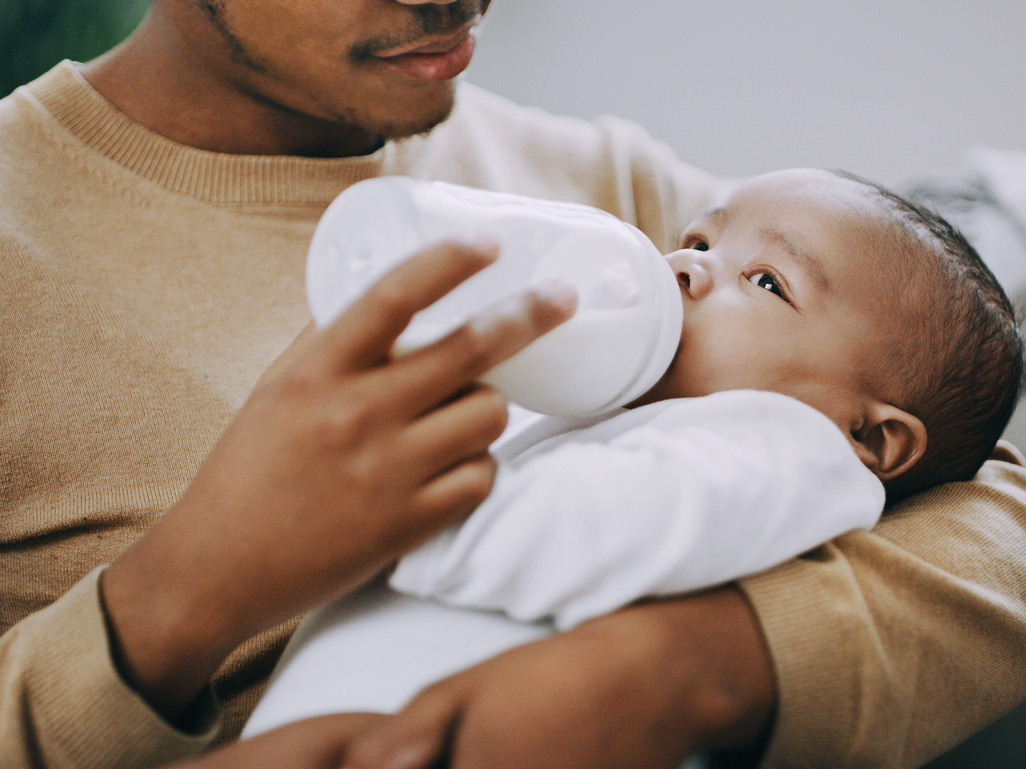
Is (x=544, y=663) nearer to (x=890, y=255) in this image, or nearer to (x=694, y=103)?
(x=890, y=255)

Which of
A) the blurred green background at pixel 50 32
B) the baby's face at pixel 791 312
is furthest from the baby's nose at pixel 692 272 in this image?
the blurred green background at pixel 50 32

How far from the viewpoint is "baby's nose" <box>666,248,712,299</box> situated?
0.75m

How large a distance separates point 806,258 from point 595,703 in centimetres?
50

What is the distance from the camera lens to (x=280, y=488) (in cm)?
49

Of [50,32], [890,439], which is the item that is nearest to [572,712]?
[890,439]

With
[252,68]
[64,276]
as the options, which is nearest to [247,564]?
[64,276]

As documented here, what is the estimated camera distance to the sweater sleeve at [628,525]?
1.65ft

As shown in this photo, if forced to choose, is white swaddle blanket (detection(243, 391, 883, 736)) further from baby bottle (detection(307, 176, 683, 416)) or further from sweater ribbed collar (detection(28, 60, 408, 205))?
sweater ribbed collar (detection(28, 60, 408, 205))

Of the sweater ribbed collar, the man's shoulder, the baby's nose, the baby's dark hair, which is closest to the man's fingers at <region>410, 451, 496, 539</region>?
the baby's nose

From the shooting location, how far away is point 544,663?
0.46 m

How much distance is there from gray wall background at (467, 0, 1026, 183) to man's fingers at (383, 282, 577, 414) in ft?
5.40

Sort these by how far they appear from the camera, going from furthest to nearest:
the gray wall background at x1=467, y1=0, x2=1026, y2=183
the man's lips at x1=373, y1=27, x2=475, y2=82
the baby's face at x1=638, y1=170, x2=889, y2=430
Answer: the gray wall background at x1=467, y1=0, x2=1026, y2=183
the man's lips at x1=373, y1=27, x2=475, y2=82
the baby's face at x1=638, y1=170, x2=889, y2=430

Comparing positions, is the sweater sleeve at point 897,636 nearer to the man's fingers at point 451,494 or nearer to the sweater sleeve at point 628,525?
the sweater sleeve at point 628,525

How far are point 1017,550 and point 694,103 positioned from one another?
1.91m
